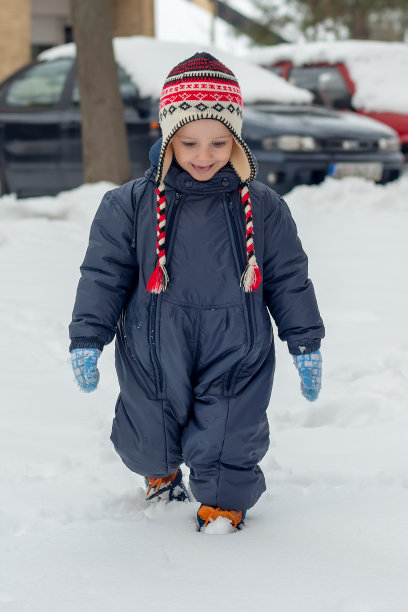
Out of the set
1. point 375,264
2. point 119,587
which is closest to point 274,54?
point 375,264

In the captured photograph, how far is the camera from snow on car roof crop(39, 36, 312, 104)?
793 centimetres

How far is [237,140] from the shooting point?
2.40 meters

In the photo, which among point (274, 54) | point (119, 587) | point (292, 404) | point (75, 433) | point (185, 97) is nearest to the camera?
point (119, 587)

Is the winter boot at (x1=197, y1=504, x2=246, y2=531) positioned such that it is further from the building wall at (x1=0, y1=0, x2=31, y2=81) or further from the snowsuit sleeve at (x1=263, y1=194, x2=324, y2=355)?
the building wall at (x1=0, y1=0, x2=31, y2=81)

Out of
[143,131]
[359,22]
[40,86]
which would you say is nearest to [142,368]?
[143,131]

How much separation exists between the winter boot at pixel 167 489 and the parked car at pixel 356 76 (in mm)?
8770

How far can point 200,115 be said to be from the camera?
7.63 feet

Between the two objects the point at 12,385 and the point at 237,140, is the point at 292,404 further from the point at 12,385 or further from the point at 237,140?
the point at 237,140

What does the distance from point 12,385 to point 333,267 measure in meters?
2.82

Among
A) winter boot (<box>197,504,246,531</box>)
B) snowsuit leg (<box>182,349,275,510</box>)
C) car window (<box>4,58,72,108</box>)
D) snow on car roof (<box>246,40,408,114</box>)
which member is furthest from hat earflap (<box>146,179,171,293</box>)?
snow on car roof (<box>246,40,408,114</box>)

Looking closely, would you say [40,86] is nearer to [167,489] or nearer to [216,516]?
[167,489]

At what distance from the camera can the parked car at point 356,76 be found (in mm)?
10961

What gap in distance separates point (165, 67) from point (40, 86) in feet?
3.92

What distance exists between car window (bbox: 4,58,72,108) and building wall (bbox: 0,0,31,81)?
9492 millimetres
